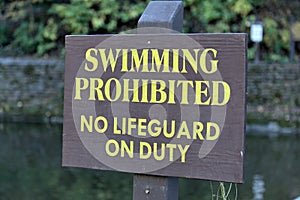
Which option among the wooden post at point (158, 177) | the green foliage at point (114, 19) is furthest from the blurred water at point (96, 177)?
the green foliage at point (114, 19)

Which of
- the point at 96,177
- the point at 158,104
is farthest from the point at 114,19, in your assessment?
the point at 158,104

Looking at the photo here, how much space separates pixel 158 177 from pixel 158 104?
333 mm

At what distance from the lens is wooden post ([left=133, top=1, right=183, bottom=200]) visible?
264 cm

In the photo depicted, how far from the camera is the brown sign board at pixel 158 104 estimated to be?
248 cm

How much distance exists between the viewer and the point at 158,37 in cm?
260

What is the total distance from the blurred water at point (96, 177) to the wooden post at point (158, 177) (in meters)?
3.70

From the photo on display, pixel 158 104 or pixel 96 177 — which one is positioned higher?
pixel 158 104

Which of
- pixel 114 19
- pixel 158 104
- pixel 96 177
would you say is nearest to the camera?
pixel 158 104

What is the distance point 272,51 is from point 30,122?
230 inches

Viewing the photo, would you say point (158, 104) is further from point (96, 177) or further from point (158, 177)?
point (96, 177)

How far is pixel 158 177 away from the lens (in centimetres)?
264

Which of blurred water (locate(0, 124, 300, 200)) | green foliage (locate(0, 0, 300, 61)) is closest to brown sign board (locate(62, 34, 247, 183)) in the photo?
blurred water (locate(0, 124, 300, 200))

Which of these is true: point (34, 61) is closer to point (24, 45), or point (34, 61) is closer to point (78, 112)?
point (24, 45)

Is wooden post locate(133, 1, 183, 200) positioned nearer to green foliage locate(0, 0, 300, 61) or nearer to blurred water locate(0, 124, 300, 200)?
blurred water locate(0, 124, 300, 200)
